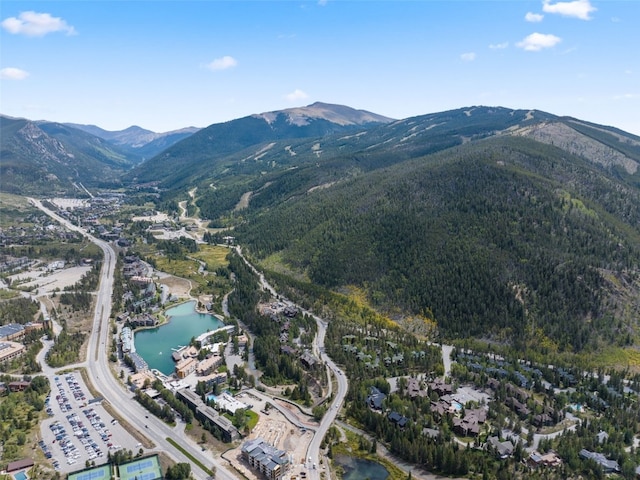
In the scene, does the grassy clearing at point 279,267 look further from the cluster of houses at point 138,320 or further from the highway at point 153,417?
the cluster of houses at point 138,320

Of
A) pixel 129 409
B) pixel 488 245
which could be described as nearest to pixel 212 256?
pixel 488 245

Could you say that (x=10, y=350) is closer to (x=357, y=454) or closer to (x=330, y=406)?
(x=330, y=406)

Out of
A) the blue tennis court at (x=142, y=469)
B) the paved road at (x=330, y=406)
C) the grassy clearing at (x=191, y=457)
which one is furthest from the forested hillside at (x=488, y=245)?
the blue tennis court at (x=142, y=469)

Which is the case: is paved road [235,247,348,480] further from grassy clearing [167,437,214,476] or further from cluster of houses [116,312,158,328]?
cluster of houses [116,312,158,328]

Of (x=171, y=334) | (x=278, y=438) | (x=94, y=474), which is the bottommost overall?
(x=278, y=438)

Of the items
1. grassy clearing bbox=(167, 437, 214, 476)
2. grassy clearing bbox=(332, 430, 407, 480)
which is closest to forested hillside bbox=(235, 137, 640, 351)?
grassy clearing bbox=(332, 430, 407, 480)

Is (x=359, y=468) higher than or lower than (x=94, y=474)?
lower
